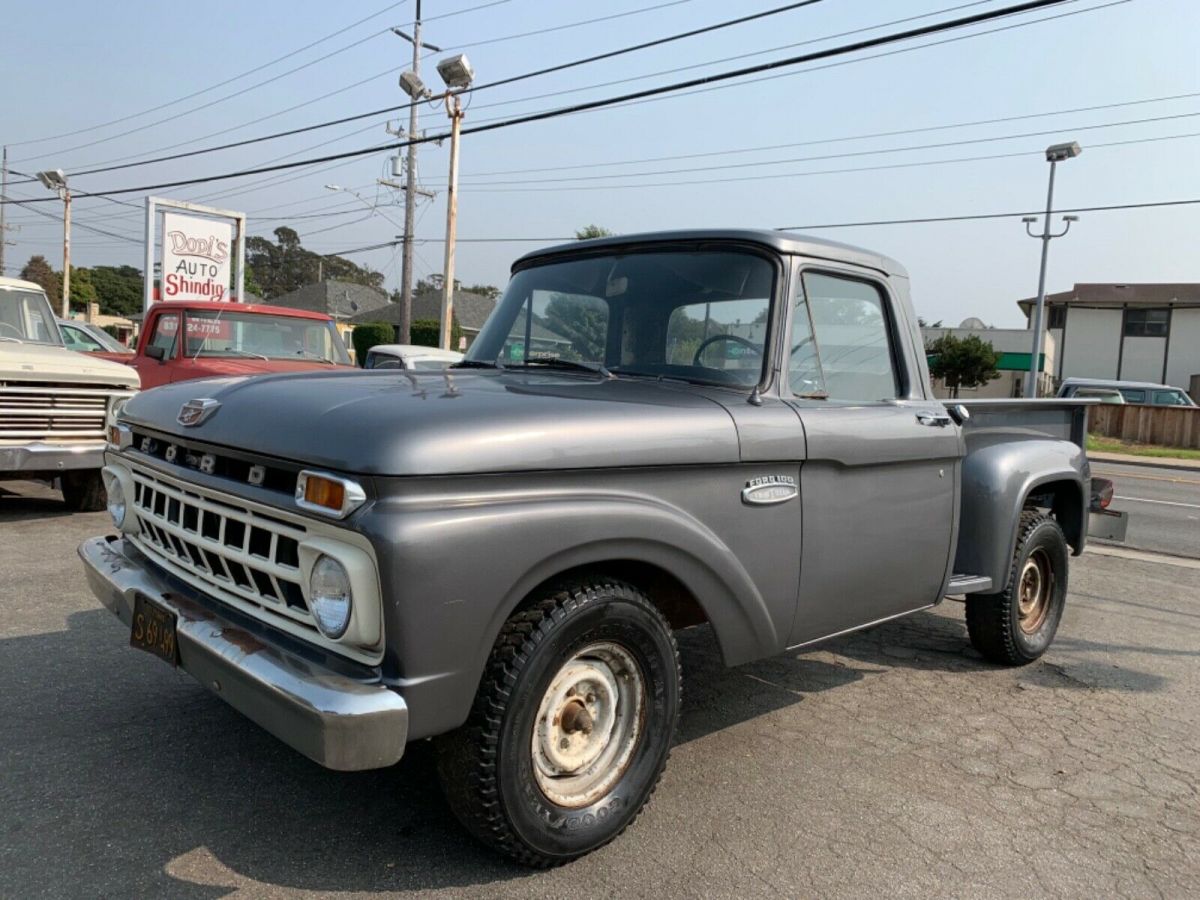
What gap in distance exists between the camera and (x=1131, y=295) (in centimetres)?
4647

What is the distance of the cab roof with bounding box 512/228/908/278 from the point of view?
339 cm

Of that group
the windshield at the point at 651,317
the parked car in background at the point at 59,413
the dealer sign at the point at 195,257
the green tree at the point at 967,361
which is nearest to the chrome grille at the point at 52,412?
the parked car in background at the point at 59,413

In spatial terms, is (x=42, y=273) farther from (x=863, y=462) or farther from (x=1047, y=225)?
(x=863, y=462)

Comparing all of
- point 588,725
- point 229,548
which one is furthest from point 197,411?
point 588,725

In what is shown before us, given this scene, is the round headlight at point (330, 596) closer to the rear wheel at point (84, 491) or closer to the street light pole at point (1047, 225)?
the rear wheel at point (84, 491)

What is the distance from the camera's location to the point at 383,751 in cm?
217

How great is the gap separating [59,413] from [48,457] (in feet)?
1.22

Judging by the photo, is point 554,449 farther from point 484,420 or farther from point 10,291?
point 10,291

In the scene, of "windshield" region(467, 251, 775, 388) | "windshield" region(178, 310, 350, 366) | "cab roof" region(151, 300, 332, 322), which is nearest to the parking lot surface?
"windshield" region(467, 251, 775, 388)

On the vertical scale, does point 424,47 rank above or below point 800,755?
above

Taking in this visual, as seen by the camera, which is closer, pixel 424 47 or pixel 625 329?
pixel 625 329

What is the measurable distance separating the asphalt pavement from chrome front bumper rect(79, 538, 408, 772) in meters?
8.61

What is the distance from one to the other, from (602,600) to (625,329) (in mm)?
1345

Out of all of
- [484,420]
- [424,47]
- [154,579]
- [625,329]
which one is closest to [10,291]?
[154,579]
